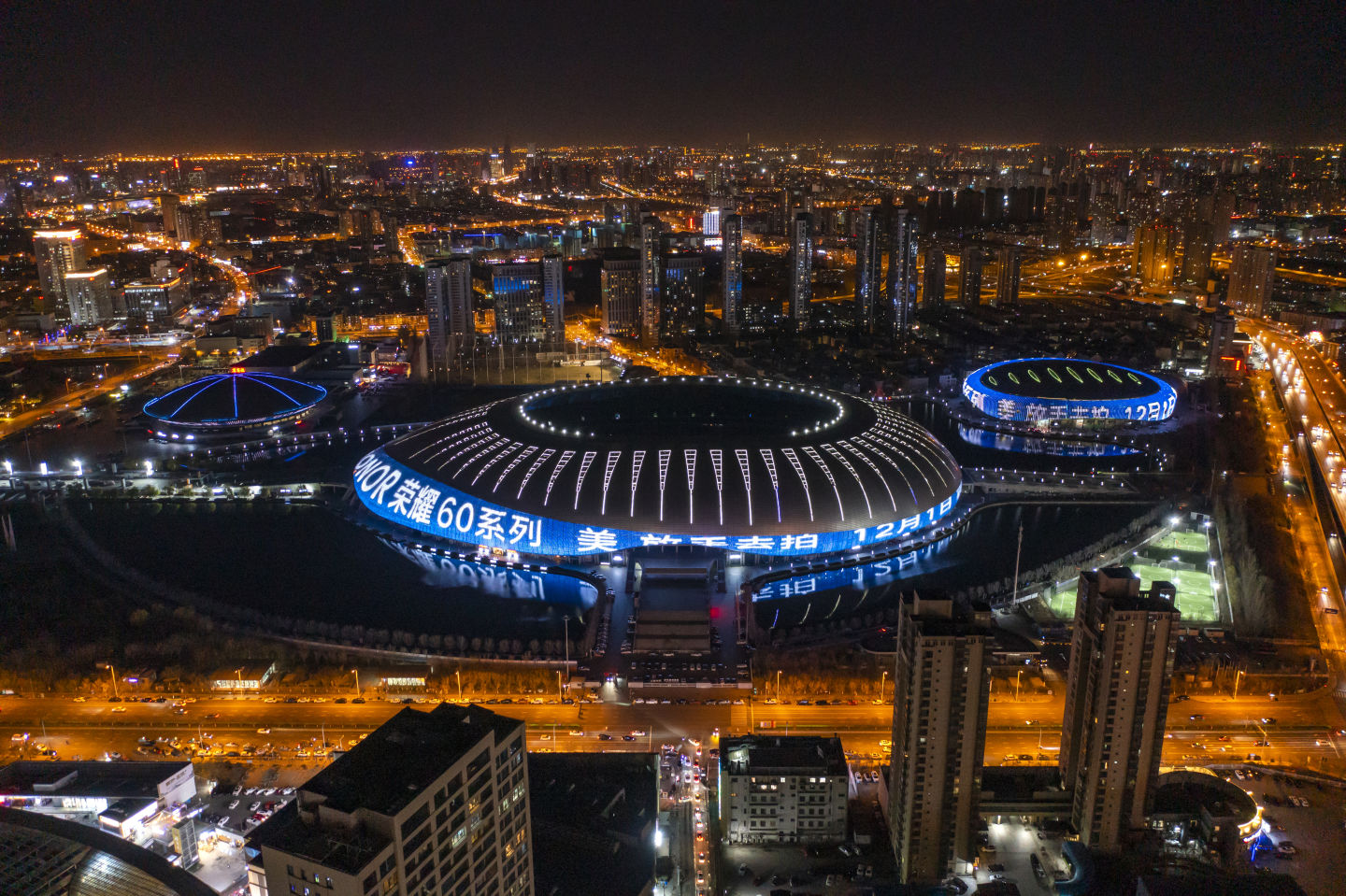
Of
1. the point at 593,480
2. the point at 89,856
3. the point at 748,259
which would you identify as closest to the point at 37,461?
the point at 593,480

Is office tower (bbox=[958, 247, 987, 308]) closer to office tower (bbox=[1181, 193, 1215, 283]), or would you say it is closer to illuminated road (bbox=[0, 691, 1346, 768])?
office tower (bbox=[1181, 193, 1215, 283])

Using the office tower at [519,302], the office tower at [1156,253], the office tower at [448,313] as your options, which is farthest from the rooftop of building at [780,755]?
the office tower at [1156,253]

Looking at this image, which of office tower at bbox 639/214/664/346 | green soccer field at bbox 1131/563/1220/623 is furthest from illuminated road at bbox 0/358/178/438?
green soccer field at bbox 1131/563/1220/623

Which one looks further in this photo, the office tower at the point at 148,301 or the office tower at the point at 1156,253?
the office tower at the point at 1156,253

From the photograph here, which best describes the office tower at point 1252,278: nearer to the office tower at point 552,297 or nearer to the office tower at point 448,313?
the office tower at point 552,297

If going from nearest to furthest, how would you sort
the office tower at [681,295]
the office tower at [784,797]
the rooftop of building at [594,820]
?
the rooftop of building at [594,820] < the office tower at [784,797] < the office tower at [681,295]

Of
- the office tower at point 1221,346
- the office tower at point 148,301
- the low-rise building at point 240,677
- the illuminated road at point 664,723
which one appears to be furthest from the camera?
the office tower at point 148,301

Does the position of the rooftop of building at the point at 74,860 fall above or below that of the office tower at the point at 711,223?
below
